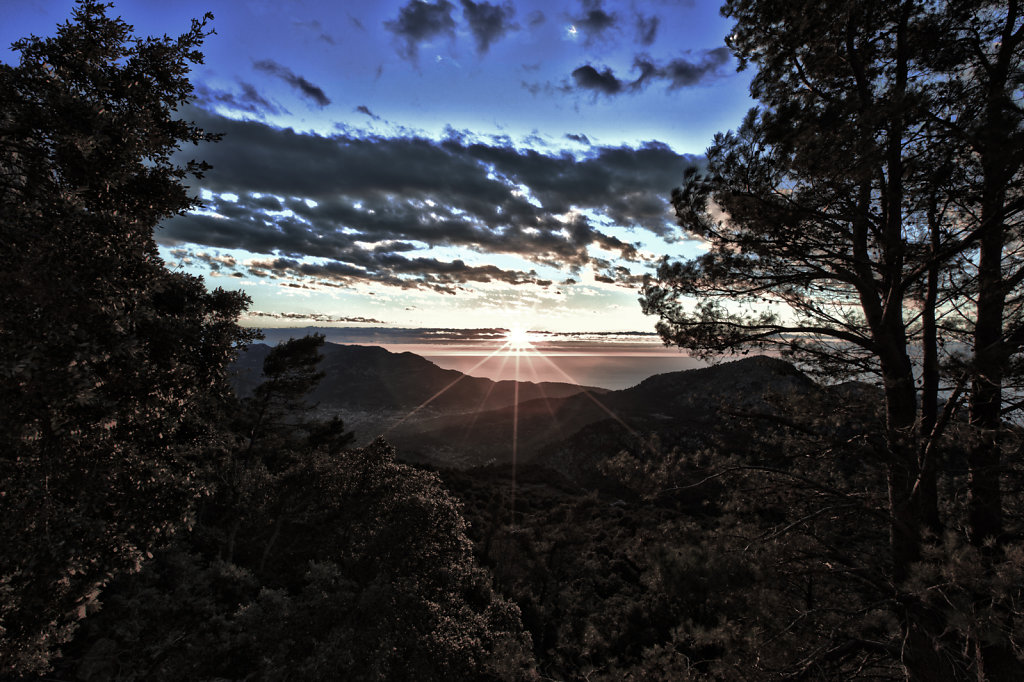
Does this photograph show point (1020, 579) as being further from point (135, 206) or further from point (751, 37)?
point (135, 206)

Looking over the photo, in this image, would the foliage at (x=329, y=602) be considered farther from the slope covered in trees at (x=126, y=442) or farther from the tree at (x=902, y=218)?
the tree at (x=902, y=218)

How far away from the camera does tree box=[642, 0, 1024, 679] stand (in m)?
5.00

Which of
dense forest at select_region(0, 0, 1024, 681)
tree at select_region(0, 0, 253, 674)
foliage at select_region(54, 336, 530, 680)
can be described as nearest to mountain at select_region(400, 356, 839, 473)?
foliage at select_region(54, 336, 530, 680)

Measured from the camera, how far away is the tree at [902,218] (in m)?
5.00

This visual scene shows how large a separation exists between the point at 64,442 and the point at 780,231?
13.1 meters

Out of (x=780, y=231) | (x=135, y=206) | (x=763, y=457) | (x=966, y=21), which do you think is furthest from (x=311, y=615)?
(x=966, y=21)

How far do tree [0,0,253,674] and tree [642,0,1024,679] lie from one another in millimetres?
11005

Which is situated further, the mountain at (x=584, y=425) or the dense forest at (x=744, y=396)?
the mountain at (x=584, y=425)

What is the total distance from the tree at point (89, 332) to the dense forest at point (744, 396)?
1.9 inches

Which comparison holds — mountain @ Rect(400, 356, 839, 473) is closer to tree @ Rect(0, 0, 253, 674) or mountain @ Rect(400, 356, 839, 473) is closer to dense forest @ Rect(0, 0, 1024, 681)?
dense forest @ Rect(0, 0, 1024, 681)

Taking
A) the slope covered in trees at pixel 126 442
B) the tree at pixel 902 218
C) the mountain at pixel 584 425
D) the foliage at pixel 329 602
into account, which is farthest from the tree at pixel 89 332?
the mountain at pixel 584 425

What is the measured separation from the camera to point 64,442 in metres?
6.62

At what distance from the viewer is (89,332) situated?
241 inches

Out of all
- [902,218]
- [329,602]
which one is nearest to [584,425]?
[329,602]
